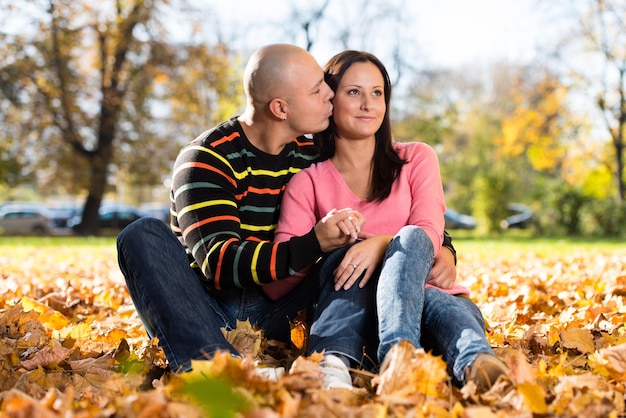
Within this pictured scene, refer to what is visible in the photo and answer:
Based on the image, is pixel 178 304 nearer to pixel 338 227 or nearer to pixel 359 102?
pixel 338 227

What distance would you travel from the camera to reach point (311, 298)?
2736 millimetres

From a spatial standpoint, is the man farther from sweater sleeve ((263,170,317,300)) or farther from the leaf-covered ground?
the leaf-covered ground

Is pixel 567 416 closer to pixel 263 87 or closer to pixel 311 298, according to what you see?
pixel 311 298

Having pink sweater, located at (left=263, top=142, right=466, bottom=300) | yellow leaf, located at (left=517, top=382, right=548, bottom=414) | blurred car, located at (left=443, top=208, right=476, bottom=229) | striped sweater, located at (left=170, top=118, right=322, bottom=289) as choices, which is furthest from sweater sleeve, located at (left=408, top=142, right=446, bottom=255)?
blurred car, located at (left=443, top=208, right=476, bottom=229)

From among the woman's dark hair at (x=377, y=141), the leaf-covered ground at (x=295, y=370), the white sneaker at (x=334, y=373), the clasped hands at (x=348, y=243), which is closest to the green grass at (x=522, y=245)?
the leaf-covered ground at (x=295, y=370)

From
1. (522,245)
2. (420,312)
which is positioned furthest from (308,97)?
(522,245)

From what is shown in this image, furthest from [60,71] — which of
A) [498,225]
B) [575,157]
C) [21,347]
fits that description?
[21,347]

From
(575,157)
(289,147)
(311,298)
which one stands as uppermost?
(289,147)

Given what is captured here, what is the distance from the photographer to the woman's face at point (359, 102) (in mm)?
3104

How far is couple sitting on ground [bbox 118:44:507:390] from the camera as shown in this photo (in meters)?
2.31

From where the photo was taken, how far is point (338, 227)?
8.12ft

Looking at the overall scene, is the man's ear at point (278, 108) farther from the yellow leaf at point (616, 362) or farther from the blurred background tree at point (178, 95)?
the blurred background tree at point (178, 95)

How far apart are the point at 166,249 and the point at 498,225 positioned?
2129 cm

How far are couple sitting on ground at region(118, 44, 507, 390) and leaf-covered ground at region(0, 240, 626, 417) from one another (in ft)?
0.44
